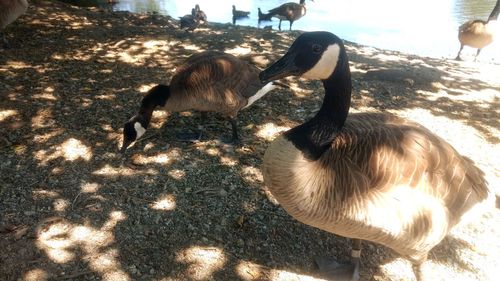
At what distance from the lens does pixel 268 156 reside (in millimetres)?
2949

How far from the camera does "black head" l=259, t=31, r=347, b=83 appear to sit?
272 cm

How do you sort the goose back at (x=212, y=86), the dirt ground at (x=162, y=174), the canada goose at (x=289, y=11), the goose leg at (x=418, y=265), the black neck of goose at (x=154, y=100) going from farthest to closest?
the canada goose at (x=289, y=11)
the black neck of goose at (x=154, y=100)
the goose back at (x=212, y=86)
the dirt ground at (x=162, y=174)
the goose leg at (x=418, y=265)

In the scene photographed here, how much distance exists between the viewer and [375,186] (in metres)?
2.94

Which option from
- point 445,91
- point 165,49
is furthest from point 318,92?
point 165,49

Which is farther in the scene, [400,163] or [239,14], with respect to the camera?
[239,14]

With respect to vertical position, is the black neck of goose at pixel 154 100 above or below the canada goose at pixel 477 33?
below

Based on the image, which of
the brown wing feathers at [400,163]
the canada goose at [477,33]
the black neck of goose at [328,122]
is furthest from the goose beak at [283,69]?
the canada goose at [477,33]

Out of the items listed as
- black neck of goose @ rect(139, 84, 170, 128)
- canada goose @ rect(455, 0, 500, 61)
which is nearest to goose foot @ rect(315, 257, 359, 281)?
black neck of goose @ rect(139, 84, 170, 128)

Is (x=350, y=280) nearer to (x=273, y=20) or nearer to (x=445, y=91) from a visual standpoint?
(x=445, y=91)

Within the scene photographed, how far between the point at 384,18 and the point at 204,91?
653 inches

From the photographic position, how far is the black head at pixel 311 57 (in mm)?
2718

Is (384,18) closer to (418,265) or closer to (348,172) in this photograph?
(418,265)

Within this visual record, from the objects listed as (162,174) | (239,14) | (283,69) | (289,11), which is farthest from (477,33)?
(283,69)

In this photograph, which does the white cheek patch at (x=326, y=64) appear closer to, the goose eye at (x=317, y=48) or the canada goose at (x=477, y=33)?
the goose eye at (x=317, y=48)
